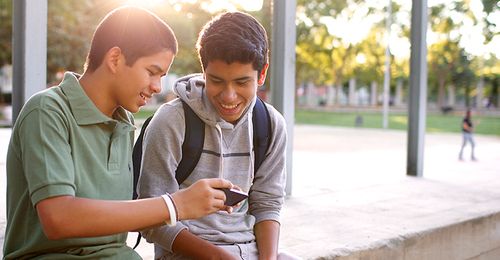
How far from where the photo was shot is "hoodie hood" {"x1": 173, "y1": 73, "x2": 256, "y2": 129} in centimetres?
239

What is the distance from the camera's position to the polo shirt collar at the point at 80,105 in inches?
73.5

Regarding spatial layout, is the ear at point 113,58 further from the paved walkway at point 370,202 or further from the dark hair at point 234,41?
the paved walkway at point 370,202

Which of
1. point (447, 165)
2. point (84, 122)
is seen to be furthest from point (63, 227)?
point (447, 165)

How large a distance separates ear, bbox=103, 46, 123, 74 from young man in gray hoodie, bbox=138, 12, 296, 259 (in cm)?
49

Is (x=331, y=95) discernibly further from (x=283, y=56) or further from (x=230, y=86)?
(x=230, y=86)

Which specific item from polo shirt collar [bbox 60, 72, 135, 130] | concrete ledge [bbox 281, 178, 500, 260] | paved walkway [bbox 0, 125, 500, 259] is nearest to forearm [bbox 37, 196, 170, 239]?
polo shirt collar [bbox 60, 72, 135, 130]

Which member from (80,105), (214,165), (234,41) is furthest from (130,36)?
(214,165)

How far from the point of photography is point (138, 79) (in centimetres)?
192

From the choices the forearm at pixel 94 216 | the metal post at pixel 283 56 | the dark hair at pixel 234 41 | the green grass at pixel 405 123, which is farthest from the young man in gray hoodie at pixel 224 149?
the green grass at pixel 405 123

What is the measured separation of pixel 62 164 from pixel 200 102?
0.78 metres

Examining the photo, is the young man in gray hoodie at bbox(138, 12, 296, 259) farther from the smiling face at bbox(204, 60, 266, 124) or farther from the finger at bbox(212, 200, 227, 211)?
the finger at bbox(212, 200, 227, 211)

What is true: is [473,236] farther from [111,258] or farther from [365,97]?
[365,97]

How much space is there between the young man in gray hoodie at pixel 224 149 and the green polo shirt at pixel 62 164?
279 mm

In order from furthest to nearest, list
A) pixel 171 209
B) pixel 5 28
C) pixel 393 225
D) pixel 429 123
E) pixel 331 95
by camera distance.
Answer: pixel 331 95, pixel 429 123, pixel 5 28, pixel 393 225, pixel 171 209
